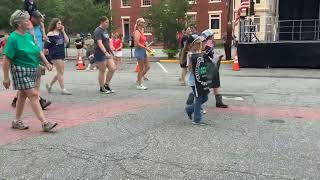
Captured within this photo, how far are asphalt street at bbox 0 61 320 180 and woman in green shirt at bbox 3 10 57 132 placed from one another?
22.4 inches

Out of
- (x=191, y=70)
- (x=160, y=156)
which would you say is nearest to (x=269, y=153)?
(x=160, y=156)

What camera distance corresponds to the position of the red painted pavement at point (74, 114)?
6.66 m

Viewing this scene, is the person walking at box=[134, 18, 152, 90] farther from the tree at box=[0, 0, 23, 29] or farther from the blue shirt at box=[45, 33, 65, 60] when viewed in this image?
the tree at box=[0, 0, 23, 29]

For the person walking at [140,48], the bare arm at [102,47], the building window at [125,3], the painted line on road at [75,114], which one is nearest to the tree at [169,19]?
the person walking at [140,48]

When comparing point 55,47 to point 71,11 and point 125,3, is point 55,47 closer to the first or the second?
point 71,11

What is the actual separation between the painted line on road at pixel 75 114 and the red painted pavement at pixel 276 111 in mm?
1488

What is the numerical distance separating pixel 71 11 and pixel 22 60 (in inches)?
912

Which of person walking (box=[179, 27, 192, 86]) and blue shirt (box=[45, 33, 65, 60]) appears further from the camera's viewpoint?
blue shirt (box=[45, 33, 65, 60])

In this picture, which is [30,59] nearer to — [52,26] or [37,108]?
[37,108]

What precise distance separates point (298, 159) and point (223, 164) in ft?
3.00

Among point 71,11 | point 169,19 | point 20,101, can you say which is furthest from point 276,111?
point 71,11

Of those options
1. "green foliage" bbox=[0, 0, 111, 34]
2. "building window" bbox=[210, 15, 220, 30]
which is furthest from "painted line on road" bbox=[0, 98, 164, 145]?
"building window" bbox=[210, 15, 220, 30]

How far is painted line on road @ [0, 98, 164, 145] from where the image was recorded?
665cm

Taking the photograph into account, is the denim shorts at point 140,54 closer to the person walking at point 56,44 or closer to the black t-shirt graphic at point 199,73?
the person walking at point 56,44
